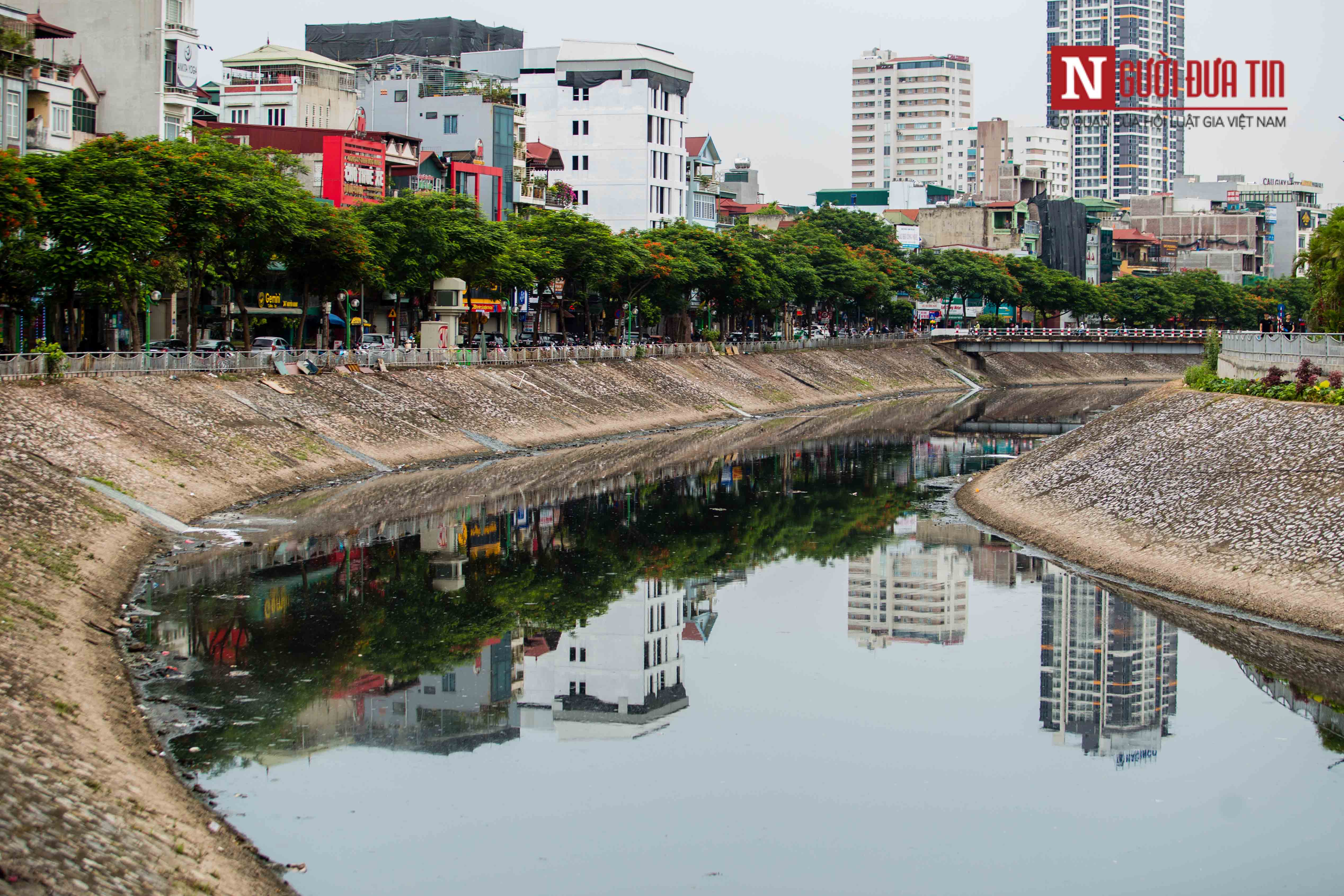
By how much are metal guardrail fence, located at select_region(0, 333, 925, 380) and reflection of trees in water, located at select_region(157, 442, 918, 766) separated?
19.0 metres

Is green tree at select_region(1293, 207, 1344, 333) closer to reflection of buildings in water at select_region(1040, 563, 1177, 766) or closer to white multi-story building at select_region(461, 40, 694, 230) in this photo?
reflection of buildings in water at select_region(1040, 563, 1177, 766)

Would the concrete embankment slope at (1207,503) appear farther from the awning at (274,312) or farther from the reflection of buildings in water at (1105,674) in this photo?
the awning at (274,312)

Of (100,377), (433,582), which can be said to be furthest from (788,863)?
(100,377)

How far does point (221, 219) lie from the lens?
237ft

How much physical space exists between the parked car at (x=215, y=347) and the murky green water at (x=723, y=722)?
2574 centimetres

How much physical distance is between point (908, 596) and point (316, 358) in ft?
146

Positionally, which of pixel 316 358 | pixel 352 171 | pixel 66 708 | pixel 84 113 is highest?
pixel 84 113

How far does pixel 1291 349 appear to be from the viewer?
6141 centimetres

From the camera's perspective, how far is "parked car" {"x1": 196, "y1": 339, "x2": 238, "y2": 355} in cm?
7644

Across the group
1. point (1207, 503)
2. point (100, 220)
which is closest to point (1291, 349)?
point (1207, 503)

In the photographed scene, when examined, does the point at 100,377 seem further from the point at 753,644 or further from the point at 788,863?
the point at 788,863

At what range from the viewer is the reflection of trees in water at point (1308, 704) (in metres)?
31.4

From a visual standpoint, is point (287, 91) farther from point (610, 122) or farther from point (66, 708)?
point (66, 708)

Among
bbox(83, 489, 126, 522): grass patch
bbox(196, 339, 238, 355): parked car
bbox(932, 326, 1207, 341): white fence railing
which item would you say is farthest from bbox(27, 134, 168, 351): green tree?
bbox(932, 326, 1207, 341): white fence railing
